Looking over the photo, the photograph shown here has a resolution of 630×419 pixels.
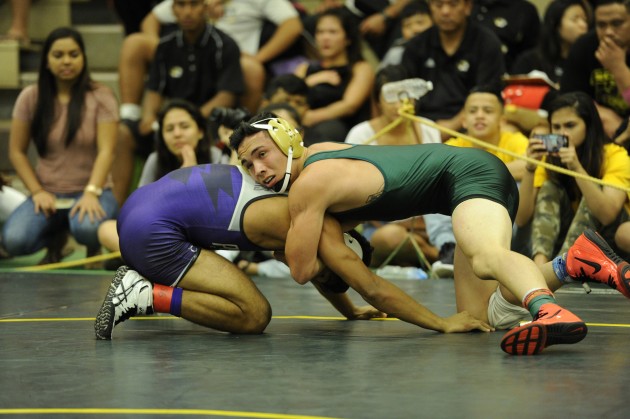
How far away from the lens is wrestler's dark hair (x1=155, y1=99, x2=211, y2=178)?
637cm

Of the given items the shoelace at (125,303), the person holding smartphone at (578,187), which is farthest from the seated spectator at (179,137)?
the shoelace at (125,303)

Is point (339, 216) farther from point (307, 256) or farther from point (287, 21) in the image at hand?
point (287, 21)

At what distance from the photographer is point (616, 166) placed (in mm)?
5574

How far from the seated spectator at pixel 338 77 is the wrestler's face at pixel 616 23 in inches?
62.0

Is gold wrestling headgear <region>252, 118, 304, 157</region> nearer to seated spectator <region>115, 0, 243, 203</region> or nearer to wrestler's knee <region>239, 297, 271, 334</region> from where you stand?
wrestler's knee <region>239, 297, 271, 334</region>

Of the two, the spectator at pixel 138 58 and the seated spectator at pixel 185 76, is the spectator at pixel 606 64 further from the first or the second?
the spectator at pixel 138 58

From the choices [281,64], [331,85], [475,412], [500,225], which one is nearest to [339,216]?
[500,225]

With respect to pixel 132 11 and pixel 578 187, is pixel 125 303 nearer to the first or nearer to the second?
pixel 578 187

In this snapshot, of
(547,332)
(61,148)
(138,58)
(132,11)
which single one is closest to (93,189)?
(61,148)

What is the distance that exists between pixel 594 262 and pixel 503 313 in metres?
0.36

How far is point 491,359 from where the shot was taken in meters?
3.47

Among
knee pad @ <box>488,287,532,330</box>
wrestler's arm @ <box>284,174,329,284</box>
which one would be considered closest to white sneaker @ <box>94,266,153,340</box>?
wrestler's arm @ <box>284,174,329,284</box>

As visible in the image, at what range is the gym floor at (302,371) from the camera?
9.29 ft

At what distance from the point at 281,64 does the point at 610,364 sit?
15.5 feet
